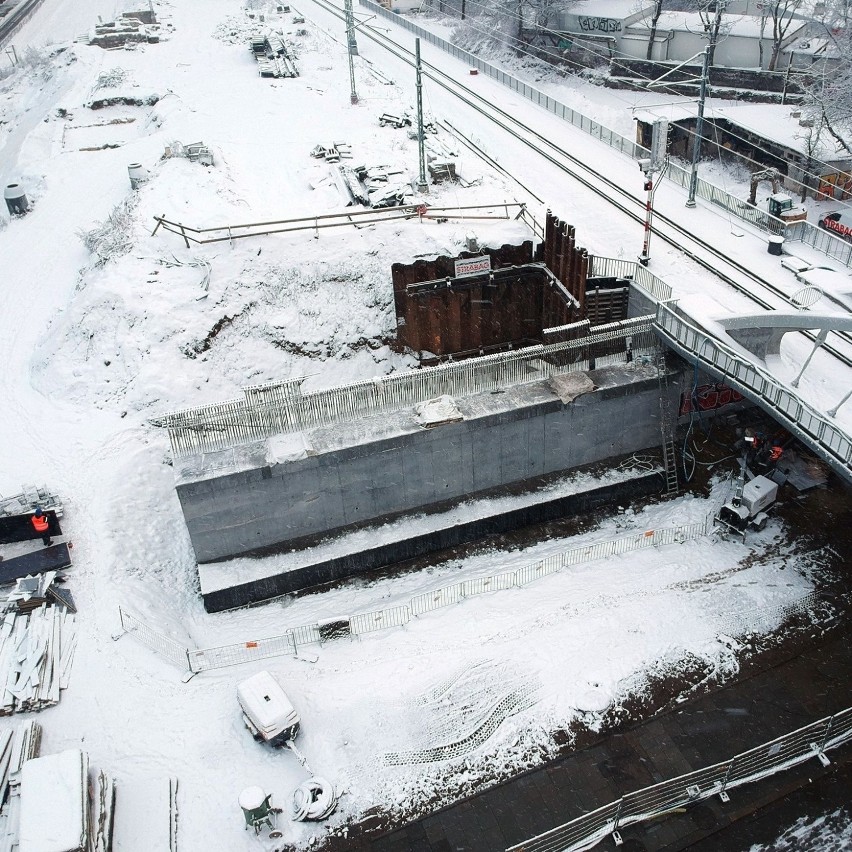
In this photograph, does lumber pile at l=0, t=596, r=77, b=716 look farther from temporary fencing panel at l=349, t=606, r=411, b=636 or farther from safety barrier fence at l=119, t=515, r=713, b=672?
temporary fencing panel at l=349, t=606, r=411, b=636

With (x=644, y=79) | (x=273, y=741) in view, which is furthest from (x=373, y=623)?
(x=644, y=79)

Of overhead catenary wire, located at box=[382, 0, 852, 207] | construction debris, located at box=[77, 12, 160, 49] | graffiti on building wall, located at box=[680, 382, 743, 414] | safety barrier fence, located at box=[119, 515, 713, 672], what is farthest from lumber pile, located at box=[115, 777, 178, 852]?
construction debris, located at box=[77, 12, 160, 49]

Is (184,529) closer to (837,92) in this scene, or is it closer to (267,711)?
(267,711)

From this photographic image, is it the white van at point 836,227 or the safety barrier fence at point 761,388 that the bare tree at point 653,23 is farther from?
the safety barrier fence at point 761,388

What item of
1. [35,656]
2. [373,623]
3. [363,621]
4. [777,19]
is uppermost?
[777,19]

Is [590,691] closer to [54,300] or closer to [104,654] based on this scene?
[104,654]

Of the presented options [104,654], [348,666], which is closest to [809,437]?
[348,666]
